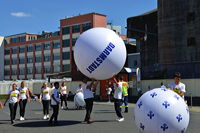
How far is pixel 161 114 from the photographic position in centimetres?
628

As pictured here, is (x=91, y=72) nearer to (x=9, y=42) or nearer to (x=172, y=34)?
(x=172, y=34)

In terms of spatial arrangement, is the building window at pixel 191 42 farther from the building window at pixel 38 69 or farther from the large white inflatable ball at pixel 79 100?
the building window at pixel 38 69

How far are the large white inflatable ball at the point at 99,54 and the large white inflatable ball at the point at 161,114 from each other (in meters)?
3.06

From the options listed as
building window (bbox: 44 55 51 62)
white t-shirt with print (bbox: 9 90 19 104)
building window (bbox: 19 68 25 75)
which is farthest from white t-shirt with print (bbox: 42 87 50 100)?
building window (bbox: 19 68 25 75)

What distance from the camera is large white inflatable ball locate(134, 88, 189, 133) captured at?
625 centimetres

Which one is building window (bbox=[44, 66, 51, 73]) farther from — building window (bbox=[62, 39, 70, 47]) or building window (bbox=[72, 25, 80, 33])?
building window (bbox=[72, 25, 80, 33])

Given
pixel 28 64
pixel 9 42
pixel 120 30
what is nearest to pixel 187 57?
pixel 120 30

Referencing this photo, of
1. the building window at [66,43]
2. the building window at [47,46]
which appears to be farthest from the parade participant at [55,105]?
the building window at [47,46]

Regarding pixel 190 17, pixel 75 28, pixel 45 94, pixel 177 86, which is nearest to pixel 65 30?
pixel 75 28

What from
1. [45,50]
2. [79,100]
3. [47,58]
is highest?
[45,50]

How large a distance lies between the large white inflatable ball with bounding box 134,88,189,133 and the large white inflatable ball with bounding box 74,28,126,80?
3.06 metres

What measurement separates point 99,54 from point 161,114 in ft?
12.1

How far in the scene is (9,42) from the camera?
319 ft

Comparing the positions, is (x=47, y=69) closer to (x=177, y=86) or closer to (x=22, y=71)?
(x=22, y=71)
